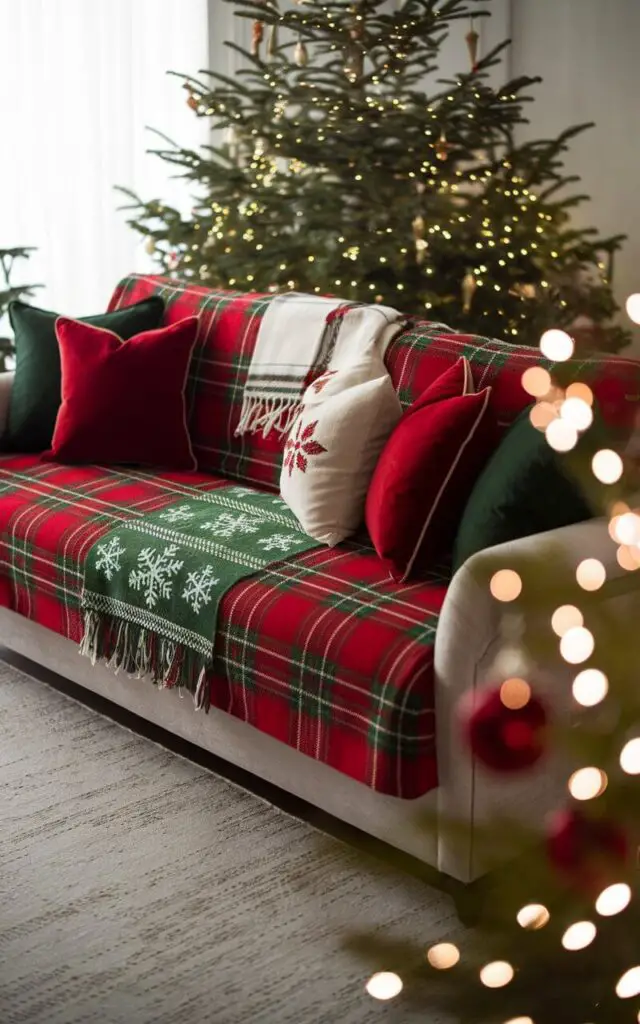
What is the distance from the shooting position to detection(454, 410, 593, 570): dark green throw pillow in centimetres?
199

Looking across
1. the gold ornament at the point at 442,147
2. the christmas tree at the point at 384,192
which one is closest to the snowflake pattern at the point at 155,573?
the christmas tree at the point at 384,192

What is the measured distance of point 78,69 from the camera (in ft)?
15.1

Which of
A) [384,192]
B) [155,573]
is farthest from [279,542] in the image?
[384,192]

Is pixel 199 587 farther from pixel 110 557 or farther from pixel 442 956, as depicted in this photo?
pixel 442 956

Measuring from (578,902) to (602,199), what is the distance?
4.98 metres

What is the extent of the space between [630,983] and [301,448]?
2007 mm

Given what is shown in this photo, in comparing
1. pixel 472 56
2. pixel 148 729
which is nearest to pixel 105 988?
pixel 148 729

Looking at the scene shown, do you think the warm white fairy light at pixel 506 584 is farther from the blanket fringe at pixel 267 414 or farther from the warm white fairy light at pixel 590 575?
the blanket fringe at pixel 267 414

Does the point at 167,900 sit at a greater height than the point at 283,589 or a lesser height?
lesser

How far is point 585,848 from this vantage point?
0.48m

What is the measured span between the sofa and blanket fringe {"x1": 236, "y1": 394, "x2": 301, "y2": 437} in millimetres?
33

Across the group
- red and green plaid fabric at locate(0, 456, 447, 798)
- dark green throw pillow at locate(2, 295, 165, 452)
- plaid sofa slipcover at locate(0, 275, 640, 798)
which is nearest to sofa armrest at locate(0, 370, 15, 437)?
dark green throw pillow at locate(2, 295, 165, 452)

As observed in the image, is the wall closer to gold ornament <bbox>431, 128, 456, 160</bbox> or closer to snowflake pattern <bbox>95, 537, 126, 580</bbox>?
gold ornament <bbox>431, 128, 456, 160</bbox>

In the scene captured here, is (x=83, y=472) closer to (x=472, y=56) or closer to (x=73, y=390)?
(x=73, y=390)
